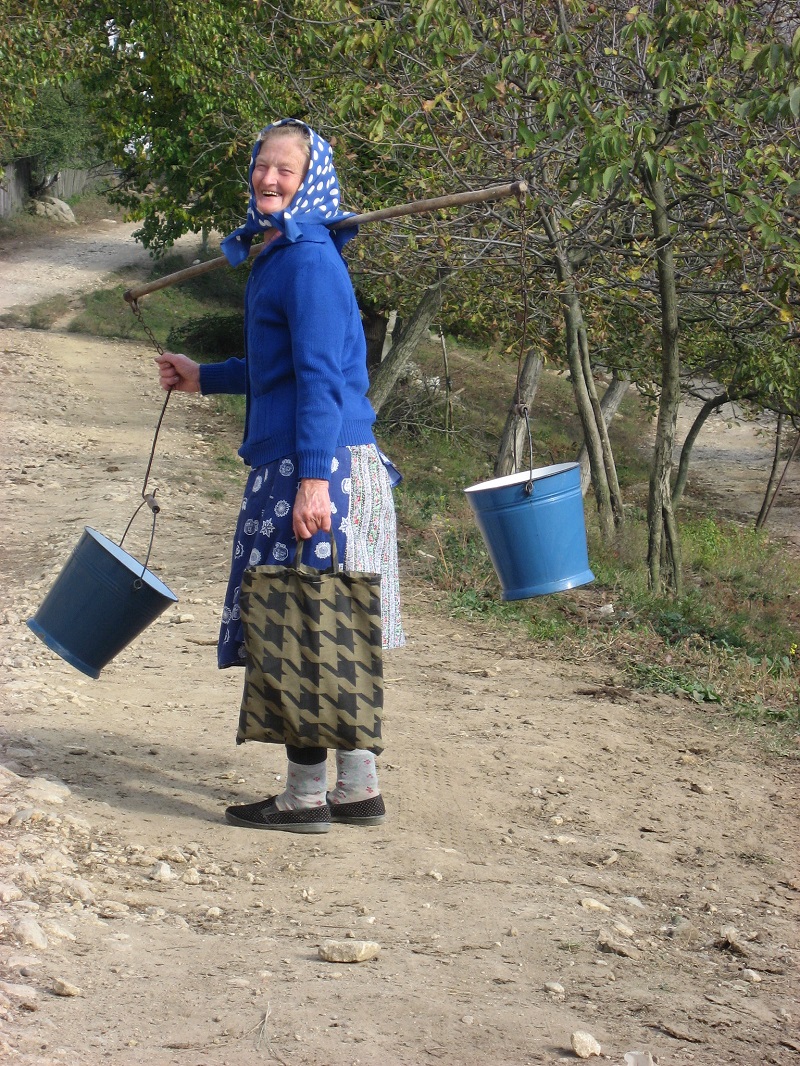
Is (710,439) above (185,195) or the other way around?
the other way around

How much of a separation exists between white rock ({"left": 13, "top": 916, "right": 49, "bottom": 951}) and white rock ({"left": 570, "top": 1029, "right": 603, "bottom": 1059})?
1.13m

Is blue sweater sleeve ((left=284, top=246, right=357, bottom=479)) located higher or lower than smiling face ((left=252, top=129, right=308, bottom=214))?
lower

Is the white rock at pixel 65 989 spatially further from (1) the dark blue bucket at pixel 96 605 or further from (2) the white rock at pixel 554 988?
(1) the dark blue bucket at pixel 96 605

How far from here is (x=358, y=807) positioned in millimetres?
3506

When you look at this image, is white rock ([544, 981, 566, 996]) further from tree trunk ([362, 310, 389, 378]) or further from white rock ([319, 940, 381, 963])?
tree trunk ([362, 310, 389, 378])

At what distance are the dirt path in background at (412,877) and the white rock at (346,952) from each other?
0.04 metres

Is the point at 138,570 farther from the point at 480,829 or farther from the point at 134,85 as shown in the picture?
the point at 134,85

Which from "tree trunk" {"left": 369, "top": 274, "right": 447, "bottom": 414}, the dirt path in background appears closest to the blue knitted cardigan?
the dirt path in background

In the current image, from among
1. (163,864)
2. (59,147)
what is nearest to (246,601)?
(163,864)

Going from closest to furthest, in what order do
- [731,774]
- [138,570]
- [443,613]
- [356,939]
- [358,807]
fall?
[356,939], [358,807], [138,570], [731,774], [443,613]

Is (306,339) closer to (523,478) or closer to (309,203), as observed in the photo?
(309,203)

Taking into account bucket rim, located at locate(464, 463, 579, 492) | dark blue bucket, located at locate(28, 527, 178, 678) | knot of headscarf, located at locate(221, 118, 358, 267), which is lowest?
dark blue bucket, located at locate(28, 527, 178, 678)

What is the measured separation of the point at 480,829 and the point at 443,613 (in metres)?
2.78

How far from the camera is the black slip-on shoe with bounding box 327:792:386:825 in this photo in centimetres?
351
